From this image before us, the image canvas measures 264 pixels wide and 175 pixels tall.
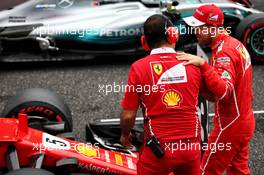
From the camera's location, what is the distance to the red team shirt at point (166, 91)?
129 inches

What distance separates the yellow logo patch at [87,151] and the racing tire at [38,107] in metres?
0.42

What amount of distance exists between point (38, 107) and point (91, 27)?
3266 mm

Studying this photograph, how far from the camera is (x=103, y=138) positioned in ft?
16.7

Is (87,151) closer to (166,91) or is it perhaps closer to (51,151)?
(51,151)

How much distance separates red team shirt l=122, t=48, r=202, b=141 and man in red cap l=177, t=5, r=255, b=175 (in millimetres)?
405

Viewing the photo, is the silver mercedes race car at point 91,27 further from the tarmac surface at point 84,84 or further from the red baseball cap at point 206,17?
the red baseball cap at point 206,17

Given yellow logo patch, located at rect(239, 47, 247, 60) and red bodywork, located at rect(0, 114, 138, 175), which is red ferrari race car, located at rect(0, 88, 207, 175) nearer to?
red bodywork, located at rect(0, 114, 138, 175)

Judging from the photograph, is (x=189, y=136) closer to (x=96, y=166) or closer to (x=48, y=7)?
(x=96, y=166)

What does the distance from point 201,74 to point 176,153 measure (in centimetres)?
55

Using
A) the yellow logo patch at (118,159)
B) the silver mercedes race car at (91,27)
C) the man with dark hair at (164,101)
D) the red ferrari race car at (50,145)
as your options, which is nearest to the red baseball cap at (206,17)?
the man with dark hair at (164,101)

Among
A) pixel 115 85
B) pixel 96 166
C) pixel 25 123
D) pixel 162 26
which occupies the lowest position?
pixel 115 85

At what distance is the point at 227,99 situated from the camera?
3768mm

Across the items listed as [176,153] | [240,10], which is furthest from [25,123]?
[240,10]

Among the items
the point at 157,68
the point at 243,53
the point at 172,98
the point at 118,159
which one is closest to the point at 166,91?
the point at 172,98
